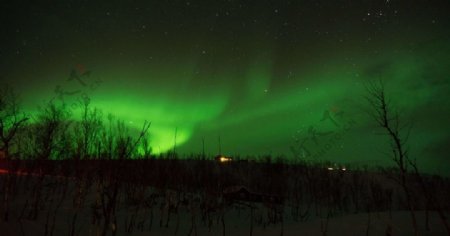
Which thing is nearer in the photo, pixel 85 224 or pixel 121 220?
pixel 85 224

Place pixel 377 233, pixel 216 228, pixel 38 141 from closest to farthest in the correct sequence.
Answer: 1. pixel 377 233
2. pixel 216 228
3. pixel 38 141

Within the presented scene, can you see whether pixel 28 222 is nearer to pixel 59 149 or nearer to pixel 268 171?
pixel 59 149

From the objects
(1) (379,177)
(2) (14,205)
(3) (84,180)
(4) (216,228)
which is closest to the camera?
(4) (216,228)

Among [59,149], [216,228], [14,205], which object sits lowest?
[216,228]

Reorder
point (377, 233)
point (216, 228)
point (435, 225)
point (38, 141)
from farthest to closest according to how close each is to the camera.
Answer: point (38, 141) < point (216, 228) < point (435, 225) < point (377, 233)

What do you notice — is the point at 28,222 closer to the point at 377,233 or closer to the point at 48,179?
the point at 377,233

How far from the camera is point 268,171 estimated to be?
35656 mm

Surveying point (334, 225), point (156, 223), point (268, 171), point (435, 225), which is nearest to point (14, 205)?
point (156, 223)

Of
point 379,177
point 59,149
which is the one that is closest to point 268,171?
point 379,177

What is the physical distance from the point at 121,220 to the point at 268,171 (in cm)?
2648

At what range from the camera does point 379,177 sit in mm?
38344

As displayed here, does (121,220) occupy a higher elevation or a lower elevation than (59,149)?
lower

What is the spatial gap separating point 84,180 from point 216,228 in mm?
6241

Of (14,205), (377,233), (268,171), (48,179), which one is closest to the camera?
(377,233)
